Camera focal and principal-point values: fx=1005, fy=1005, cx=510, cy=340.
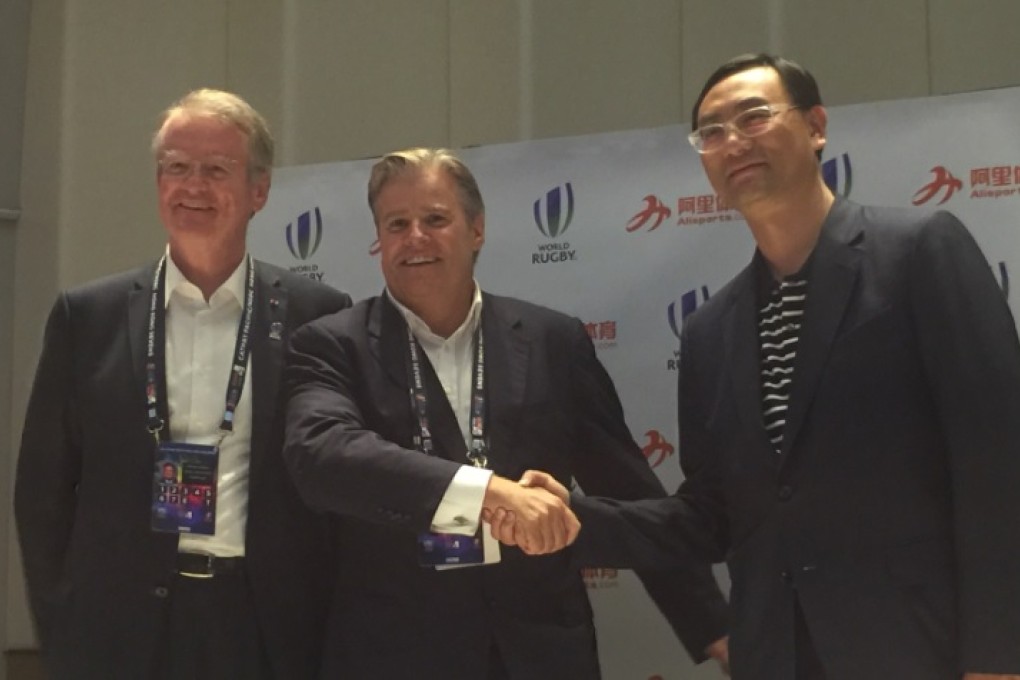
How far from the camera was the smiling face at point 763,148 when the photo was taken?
2.03 metres

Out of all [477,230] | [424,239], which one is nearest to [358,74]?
[477,230]

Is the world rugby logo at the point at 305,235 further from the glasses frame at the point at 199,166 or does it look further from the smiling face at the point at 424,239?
the smiling face at the point at 424,239

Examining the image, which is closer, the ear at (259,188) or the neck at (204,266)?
the neck at (204,266)

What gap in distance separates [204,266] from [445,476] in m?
0.85

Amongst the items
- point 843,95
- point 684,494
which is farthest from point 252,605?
point 843,95

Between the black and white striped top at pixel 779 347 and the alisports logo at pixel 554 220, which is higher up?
the alisports logo at pixel 554 220

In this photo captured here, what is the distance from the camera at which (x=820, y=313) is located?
1866 millimetres

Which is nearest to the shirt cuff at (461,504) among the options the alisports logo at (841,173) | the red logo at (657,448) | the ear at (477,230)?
the ear at (477,230)

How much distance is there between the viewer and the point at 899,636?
1.73m

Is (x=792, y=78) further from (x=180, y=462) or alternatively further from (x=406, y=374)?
(x=180, y=462)

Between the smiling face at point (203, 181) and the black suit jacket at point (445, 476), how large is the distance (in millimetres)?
337

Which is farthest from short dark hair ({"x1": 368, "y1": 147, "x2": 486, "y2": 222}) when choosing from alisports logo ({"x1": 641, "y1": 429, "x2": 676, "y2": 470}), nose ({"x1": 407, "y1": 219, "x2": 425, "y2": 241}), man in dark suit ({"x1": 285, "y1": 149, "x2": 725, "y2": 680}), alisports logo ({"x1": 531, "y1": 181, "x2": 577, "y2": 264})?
alisports logo ({"x1": 641, "y1": 429, "x2": 676, "y2": 470})

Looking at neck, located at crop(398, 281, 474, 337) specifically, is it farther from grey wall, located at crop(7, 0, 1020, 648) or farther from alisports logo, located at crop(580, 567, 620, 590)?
grey wall, located at crop(7, 0, 1020, 648)

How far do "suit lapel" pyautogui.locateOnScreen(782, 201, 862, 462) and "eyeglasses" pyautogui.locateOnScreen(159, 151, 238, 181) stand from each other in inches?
52.3
